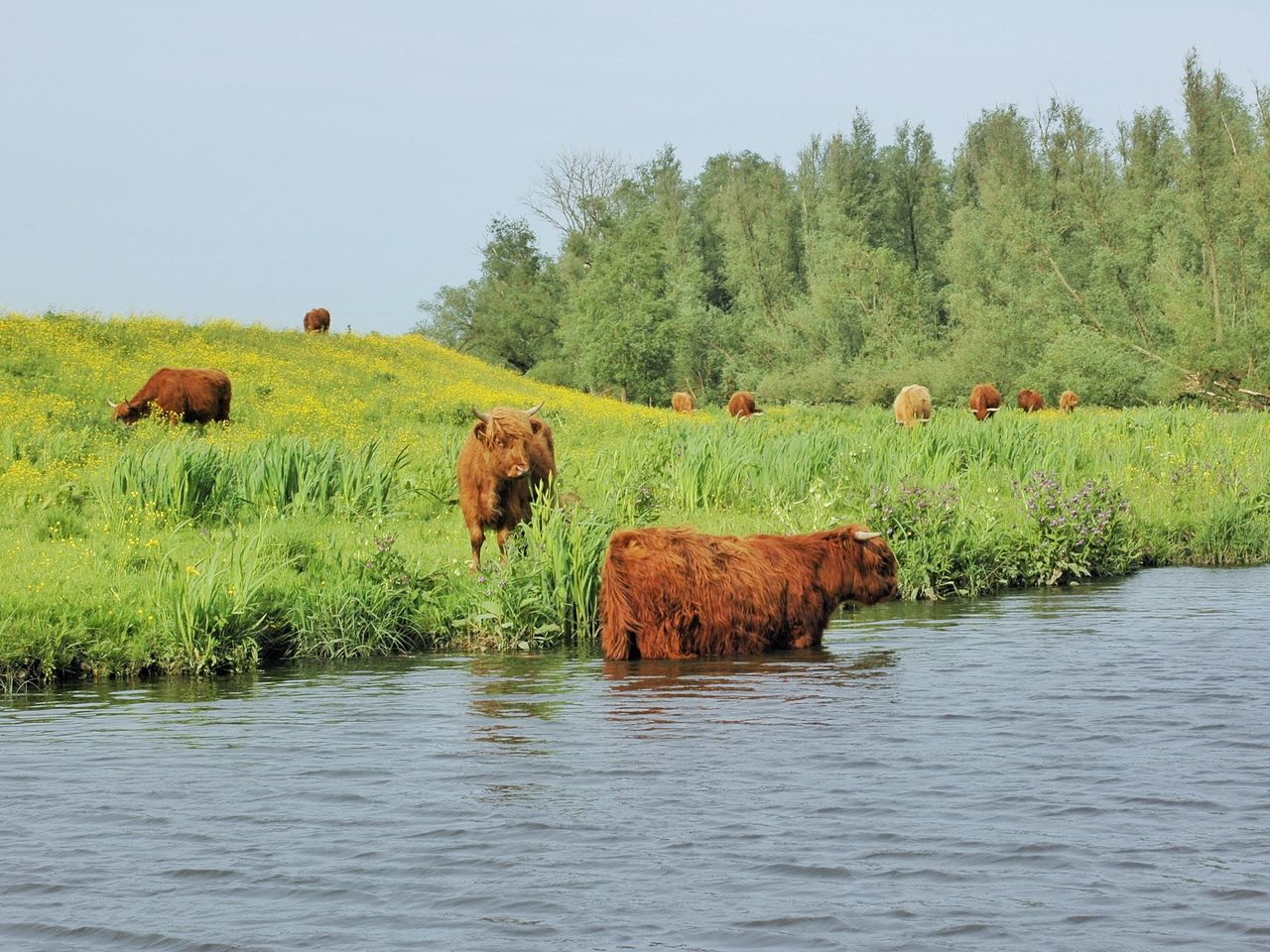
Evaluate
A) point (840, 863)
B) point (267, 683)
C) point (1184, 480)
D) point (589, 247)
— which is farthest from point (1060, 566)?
point (589, 247)

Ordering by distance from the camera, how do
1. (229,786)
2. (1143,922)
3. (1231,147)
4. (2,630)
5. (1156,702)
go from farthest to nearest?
(1231,147), (2,630), (1156,702), (229,786), (1143,922)

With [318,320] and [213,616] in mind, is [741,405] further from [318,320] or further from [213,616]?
[213,616]

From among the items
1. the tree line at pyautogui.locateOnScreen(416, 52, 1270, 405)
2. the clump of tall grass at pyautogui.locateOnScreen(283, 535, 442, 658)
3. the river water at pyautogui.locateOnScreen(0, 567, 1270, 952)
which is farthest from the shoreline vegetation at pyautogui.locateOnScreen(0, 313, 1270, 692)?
the tree line at pyautogui.locateOnScreen(416, 52, 1270, 405)

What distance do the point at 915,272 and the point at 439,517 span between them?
71891 mm

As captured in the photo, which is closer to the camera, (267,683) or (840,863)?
(840,863)

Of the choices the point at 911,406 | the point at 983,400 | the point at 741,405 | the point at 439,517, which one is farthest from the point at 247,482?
the point at 741,405

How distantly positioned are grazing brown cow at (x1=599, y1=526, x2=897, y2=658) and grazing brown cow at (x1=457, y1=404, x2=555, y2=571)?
7.78 ft

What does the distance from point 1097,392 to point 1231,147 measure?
10.8 meters

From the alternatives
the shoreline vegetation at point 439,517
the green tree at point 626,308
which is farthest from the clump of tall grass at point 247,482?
the green tree at point 626,308

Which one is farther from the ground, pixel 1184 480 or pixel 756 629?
pixel 1184 480

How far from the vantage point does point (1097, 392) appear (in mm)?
53500

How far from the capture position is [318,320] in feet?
152

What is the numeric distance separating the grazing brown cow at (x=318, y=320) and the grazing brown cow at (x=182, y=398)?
18.8m

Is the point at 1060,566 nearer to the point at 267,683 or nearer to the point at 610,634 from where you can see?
the point at 610,634
